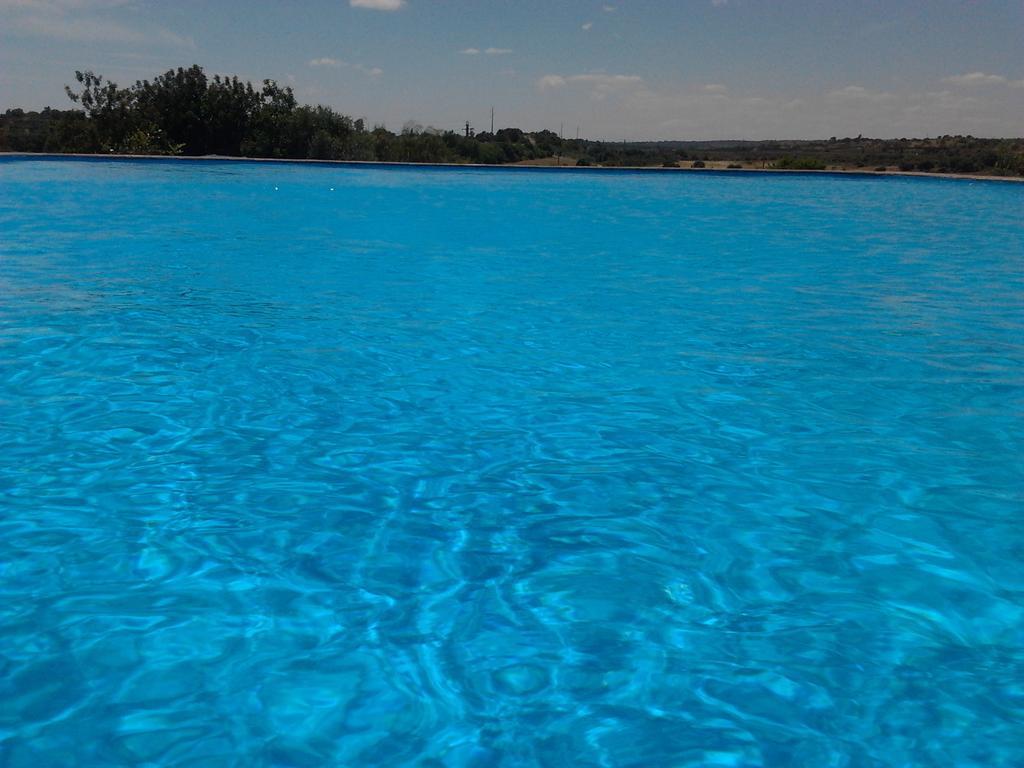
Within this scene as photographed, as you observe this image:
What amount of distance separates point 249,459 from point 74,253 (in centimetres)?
700

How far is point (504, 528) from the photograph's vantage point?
319 centimetres

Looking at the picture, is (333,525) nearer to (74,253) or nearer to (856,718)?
(856,718)

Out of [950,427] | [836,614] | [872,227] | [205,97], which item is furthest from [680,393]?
[205,97]

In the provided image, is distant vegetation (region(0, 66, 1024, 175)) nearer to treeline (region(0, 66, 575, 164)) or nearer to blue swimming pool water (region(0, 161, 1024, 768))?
treeline (region(0, 66, 575, 164))

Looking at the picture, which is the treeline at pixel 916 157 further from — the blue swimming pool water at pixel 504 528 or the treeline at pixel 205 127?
the blue swimming pool water at pixel 504 528

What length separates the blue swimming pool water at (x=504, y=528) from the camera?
7.11 ft

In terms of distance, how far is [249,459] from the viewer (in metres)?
3.76

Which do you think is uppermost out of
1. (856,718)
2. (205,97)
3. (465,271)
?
(205,97)

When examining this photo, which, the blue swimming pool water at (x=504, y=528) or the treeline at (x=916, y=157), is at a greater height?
the treeline at (x=916, y=157)

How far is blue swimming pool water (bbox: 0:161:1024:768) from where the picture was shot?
2.17m

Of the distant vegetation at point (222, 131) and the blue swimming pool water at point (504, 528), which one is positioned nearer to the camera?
the blue swimming pool water at point (504, 528)

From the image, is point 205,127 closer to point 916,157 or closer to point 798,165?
point 798,165

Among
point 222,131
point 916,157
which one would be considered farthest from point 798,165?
point 222,131

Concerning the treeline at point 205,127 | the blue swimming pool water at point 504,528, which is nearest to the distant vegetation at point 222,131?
the treeline at point 205,127
